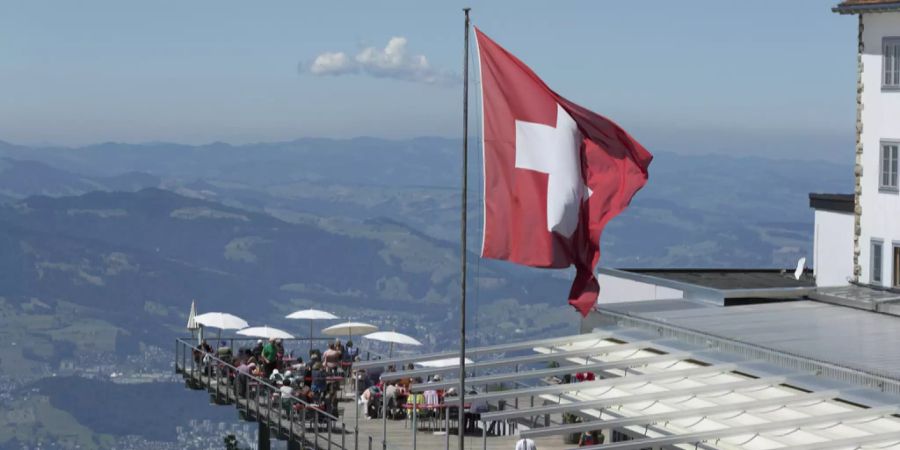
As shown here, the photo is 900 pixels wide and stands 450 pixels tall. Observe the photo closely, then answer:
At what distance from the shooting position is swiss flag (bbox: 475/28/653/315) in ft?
84.7

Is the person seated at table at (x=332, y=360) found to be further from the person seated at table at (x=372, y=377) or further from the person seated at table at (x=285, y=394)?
the person seated at table at (x=285, y=394)

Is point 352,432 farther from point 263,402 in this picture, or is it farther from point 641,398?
point 641,398

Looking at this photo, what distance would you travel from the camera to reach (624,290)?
175ft

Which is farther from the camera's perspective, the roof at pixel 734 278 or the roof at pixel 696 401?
the roof at pixel 734 278

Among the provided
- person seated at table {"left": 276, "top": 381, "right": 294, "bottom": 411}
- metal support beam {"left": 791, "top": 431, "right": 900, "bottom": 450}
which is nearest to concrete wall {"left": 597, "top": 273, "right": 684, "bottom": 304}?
person seated at table {"left": 276, "top": 381, "right": 294, "bottom": 411}

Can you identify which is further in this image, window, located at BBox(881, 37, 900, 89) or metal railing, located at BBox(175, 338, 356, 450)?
window, located at BBox(881, 37, 900, 89)

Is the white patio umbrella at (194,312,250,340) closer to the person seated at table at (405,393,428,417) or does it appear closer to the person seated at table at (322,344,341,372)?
the person seated at table at (322,344,341,372)

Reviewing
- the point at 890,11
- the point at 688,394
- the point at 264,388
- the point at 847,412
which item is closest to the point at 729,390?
the point at 688,394

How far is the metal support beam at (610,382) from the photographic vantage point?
32391 millimetres

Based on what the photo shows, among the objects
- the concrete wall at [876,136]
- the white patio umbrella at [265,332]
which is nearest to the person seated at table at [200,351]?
the white patio umbrella at [265,332]

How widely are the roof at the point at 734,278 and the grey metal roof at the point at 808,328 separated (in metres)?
5.34

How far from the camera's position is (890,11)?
161 ft

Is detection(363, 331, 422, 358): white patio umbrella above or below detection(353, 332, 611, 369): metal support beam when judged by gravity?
below

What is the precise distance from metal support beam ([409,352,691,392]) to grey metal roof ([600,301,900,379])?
2.13m
